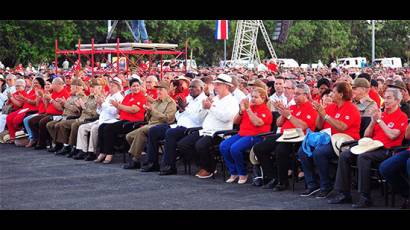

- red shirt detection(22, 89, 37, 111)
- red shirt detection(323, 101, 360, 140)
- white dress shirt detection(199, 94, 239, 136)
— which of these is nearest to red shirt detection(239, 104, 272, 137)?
white dress shirt detection(199, 94, 239, 136)

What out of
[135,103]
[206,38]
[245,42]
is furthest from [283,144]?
[206,38]

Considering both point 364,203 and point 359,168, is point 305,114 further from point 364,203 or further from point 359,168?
point 364,203

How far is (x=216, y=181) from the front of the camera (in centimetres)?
1145

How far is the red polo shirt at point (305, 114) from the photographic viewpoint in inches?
407

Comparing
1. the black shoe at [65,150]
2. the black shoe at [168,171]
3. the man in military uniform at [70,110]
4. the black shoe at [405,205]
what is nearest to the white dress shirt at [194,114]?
the black shoe at [168,171]

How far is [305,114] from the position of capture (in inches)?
410

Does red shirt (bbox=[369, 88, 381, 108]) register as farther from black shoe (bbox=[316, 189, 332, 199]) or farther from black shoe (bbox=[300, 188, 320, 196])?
black shoe (bbox=[316, 189, 332, 199])

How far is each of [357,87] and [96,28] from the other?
105 feet

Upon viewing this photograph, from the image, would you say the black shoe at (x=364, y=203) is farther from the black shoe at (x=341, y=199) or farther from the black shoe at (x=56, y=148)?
the black shoe at (x=56, y=148)

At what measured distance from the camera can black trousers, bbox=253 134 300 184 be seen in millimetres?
10352

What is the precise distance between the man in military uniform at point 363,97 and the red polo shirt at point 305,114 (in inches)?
22.9

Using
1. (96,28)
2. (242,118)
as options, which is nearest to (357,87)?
(242,118)

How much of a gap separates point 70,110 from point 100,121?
4.81ft

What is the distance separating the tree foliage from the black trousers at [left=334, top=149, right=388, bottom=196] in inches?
861
